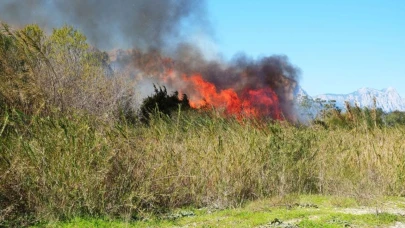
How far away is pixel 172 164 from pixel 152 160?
0.54 m

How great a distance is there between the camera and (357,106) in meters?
12.5

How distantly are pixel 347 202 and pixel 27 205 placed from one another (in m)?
6.24

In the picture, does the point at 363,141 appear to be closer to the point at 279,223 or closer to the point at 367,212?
the point at 367,212

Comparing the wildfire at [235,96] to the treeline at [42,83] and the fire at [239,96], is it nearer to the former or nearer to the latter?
the fire at [239,96]

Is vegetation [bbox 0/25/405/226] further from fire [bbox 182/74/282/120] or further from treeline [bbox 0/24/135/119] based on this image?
fire [bbox 182/74/282/120]

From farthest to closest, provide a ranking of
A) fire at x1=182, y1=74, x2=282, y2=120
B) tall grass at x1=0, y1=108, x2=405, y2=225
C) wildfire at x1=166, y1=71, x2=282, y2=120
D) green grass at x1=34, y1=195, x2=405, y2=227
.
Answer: fire at x1=182, y1=74, x2=282, y2=120 < wildfire at x1=166, y1=71, x2=282, y2=120 < tall grass at x1=0, y1=108, x2=405, y2=225 < green grass at x1=34, y1=195, x2=405, y2=227

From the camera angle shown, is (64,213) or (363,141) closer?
(64,213)

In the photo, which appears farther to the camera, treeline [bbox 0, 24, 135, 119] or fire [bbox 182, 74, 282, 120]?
fire [bbox 182, 74, 282, 120]

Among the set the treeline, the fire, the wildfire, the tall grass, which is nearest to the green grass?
the tall grass

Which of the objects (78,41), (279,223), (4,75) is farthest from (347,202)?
(78,41)

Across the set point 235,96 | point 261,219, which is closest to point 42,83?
point 261,219

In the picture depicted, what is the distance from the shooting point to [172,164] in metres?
8.98

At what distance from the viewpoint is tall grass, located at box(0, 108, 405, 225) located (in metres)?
7.43

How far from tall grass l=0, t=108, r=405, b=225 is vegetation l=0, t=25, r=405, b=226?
0.07ft
